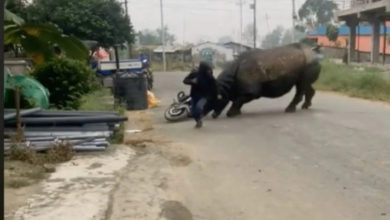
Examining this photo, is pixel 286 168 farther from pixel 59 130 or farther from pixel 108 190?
pixel 59 130

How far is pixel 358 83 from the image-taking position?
27.1 meters

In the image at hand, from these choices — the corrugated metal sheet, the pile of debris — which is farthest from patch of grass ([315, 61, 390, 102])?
the corrugated metal sheet

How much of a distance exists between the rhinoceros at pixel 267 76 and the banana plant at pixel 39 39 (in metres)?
7.13

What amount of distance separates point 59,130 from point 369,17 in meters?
44.0

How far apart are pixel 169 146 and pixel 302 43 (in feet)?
25.8

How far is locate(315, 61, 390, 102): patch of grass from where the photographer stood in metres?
25.0

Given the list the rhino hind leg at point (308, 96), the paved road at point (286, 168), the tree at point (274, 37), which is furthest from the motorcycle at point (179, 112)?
the tree at point (274, 37)

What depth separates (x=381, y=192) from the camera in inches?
311

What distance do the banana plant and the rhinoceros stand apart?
713 centimetres

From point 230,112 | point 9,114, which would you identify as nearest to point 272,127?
point 230,112

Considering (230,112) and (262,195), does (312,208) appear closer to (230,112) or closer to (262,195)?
(262,195)

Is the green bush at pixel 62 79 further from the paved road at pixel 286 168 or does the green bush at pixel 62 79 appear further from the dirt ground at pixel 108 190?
the dirt ground at pixel 108 190

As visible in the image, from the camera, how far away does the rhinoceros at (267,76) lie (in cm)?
1681

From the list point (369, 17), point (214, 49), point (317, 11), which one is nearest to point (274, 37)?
point (317, 11)
